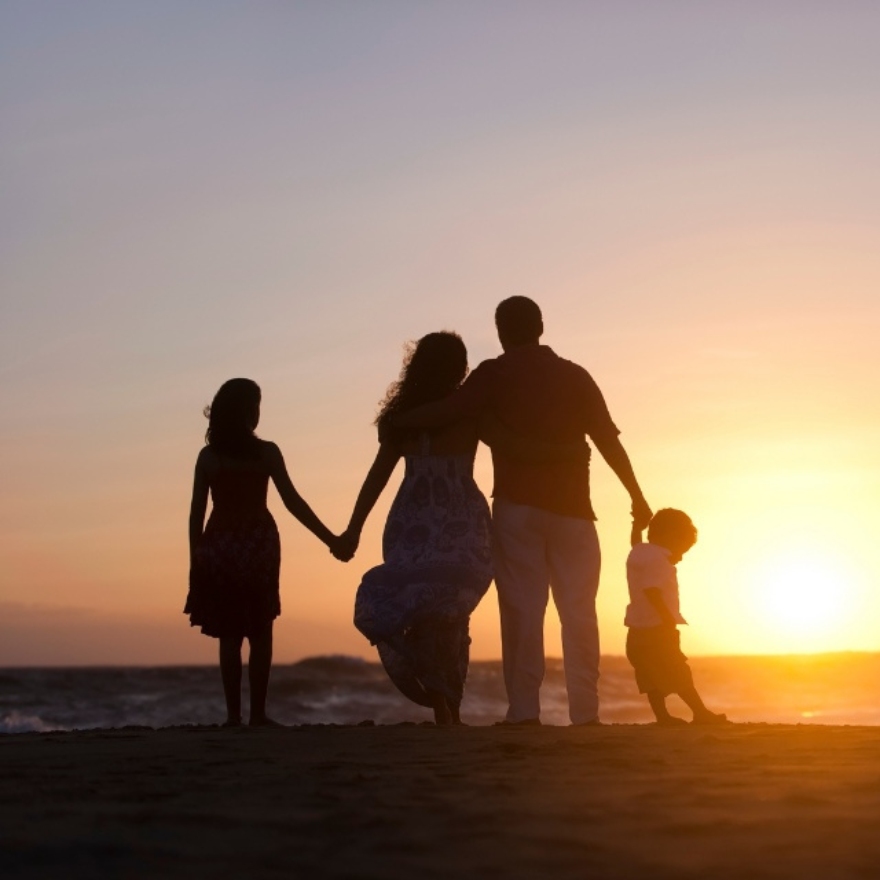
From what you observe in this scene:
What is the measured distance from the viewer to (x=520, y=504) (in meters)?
8.12

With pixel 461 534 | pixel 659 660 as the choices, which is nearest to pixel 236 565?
pixel 461 534

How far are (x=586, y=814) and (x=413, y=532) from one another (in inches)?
160

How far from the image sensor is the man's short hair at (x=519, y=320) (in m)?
8.43

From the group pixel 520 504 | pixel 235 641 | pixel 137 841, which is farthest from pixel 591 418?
pixel 137 841

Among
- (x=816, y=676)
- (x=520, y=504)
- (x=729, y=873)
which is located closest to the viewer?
(x=729, y=873)

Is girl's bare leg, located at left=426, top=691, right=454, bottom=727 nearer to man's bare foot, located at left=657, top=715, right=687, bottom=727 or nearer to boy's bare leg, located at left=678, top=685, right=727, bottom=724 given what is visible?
man's bare foot, located at left=657, top=715, right=687, bottom=727

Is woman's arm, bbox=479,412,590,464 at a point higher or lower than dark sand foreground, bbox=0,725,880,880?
higher

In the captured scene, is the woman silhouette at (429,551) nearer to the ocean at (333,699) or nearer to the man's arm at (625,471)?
the man's arm at (625,471)

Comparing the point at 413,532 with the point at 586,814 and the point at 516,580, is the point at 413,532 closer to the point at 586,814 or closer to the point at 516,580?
the point at 516,580

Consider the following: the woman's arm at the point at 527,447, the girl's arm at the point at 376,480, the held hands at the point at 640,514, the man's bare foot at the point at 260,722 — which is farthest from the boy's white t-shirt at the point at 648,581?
the man's bare foot at the point at 260,722

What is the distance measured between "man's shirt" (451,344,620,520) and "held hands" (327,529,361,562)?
1.06 m

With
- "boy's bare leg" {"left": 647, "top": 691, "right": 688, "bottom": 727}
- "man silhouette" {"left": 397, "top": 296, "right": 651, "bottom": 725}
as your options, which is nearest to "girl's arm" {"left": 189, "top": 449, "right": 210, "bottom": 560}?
"man silhouette" {"left": 397, "top": 296, "right": 651, "bottom": 725}

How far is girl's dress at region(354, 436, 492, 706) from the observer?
8281 mm

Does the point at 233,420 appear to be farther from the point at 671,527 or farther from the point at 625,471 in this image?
the point at 671,527
